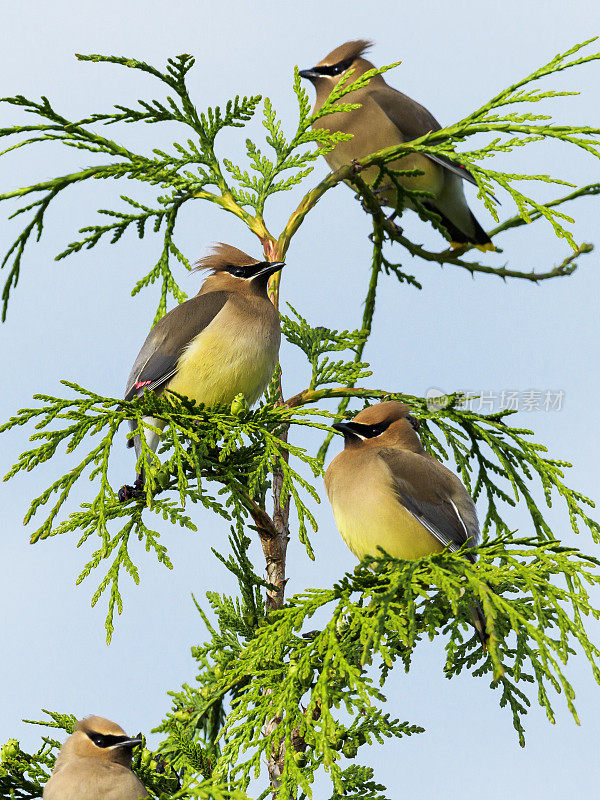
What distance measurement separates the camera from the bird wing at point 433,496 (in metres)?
4.72

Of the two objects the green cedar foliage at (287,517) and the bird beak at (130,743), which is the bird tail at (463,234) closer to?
the green cedar foliage at (287,517)

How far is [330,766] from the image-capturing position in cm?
386

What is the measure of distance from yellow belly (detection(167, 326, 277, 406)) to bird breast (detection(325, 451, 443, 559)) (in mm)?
687

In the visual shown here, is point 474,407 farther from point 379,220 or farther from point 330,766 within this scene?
point 330,766

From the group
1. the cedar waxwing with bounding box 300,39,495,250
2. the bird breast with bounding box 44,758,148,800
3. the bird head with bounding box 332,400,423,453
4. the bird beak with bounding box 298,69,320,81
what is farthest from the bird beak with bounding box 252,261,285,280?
the bird breast with bounding box 44,758,148,800

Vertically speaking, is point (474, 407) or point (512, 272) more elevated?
point (512, 272)

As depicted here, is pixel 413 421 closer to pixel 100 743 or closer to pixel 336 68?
pixel 100 743

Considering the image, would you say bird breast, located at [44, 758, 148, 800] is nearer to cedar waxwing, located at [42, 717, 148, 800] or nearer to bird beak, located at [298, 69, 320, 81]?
cedar waxwing, located at [42, 717, 148, 800]

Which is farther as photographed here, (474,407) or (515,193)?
(474,407)

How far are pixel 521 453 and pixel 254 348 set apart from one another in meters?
1.49

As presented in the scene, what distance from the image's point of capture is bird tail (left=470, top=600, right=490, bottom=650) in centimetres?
457

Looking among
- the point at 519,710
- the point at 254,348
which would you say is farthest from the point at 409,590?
the point at 254,348

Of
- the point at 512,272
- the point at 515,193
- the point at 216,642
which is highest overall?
the point at 512,272

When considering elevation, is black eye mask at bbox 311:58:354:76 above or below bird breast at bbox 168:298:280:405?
above
